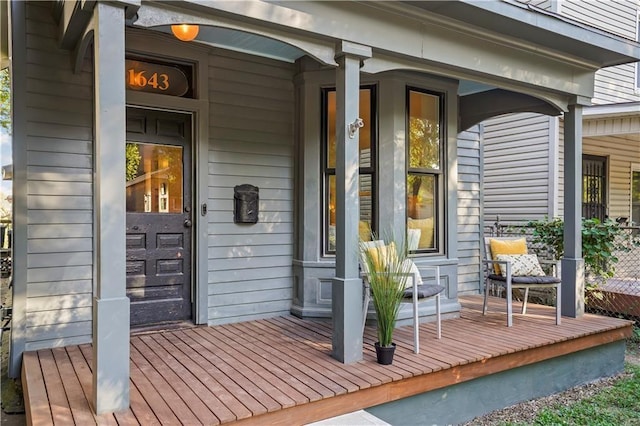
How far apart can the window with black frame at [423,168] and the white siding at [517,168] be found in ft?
11.9

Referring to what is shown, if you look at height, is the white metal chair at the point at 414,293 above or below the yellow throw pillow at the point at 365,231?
below

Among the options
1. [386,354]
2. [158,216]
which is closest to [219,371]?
[386,354]

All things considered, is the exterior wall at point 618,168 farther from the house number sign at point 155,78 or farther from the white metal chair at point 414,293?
the house number sign at point 155,78

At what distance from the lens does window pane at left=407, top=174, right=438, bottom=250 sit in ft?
14.2

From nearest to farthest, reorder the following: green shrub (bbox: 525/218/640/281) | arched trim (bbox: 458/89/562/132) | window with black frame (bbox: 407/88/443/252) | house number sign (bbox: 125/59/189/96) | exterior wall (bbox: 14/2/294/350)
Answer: exterior wall (bbox: 14/2/294/350) < house number sign (bbox: 125/59/189/96) < window with black frame (bbox: 407/88/443/252) < arched trim (bbox: 458/89/562/132) < green shrub (bbox: 525/218/640/281)

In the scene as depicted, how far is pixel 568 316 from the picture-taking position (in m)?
4.46

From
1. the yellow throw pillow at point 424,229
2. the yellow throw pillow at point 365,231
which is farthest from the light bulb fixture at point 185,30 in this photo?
the yellow throw pillow at point 424,229

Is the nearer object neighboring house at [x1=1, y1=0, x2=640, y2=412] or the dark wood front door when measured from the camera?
neighboring house at [x1=1, y1=0, x2=640, y2=412]

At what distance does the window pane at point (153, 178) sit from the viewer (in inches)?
150

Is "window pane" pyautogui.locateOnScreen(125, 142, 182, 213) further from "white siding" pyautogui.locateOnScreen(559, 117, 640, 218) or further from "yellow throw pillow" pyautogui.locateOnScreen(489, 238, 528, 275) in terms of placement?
"white siding" pyautogui.locateOnScreen(559, 117, 640, 218)

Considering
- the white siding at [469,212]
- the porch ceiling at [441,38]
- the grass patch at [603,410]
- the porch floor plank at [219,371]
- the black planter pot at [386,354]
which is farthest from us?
the white siding at [469,212]

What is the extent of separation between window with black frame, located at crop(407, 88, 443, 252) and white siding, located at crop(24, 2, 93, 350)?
277 centimetres

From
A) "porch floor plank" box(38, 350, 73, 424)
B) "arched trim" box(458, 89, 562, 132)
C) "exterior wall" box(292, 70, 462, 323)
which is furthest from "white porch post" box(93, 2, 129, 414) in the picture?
"arched trim" box(458, 89, 562, 132)

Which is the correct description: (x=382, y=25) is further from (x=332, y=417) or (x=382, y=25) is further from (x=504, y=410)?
(x=504, y=410)
